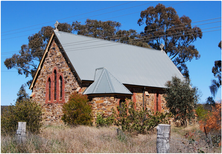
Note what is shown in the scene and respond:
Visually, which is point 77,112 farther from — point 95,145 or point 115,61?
point 95,145

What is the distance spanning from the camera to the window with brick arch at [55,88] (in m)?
24.9

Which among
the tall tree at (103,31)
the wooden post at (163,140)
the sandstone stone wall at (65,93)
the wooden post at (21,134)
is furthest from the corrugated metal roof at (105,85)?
the tall tree at (103,31)

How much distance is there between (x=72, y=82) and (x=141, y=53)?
11393 millimetres

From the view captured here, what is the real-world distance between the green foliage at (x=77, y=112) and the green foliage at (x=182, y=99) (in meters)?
8.16

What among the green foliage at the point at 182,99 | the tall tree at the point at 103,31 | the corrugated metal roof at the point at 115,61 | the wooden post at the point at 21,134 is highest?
the tall tree at the point at 103,31

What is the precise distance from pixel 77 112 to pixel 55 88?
20.0ft

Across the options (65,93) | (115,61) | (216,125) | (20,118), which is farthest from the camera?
(115,61)

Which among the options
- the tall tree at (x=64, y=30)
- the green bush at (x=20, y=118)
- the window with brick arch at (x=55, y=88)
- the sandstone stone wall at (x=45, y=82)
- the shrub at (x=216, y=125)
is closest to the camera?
the shrub at (x=216, y=125)

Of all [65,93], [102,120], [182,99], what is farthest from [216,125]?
[65,93]

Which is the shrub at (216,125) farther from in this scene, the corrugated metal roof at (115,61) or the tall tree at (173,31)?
the tall tree at (173,31)

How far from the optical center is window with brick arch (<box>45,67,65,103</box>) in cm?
2492

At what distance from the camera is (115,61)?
2730 centimetres

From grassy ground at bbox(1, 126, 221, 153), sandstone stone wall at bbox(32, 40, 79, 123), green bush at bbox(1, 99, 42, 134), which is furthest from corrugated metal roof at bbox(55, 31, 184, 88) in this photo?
grassy ground at bbox(1, 126, 221, 153)

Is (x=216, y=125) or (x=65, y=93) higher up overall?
(x=65, y=93)
